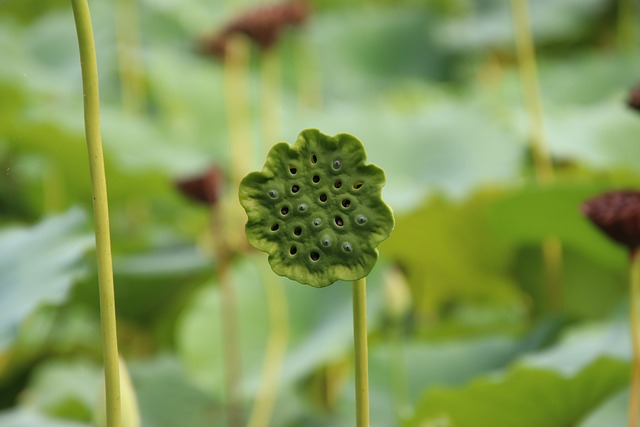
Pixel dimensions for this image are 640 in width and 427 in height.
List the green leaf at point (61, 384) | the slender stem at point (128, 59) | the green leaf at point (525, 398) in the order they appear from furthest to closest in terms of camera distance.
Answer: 1. the slender stem at point (128, 59)
2. the green leaf at point (61, 384)
3. the green leaf at point (525, 398)

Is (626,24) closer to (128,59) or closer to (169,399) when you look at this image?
(128,59)

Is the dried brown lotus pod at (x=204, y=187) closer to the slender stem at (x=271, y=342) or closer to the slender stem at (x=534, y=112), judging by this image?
the slender stem at (x=271, y=342)

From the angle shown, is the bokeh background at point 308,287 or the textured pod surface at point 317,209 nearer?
the textured pod surface at point 317,209

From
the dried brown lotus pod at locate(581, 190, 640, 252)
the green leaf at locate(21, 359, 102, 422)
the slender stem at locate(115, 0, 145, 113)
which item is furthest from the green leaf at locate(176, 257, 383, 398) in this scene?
the slender stem at locate(115, 0, 145, 113)

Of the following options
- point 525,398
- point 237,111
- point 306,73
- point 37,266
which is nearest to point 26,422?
point 37,266

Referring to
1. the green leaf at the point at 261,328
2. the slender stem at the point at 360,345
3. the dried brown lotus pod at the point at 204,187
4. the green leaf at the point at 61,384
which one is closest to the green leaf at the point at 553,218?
the green leaf at the point at 261,328

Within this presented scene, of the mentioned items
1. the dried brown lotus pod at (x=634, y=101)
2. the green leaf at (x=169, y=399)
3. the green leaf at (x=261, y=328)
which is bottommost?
the green leaf at (x=169, y=399)
